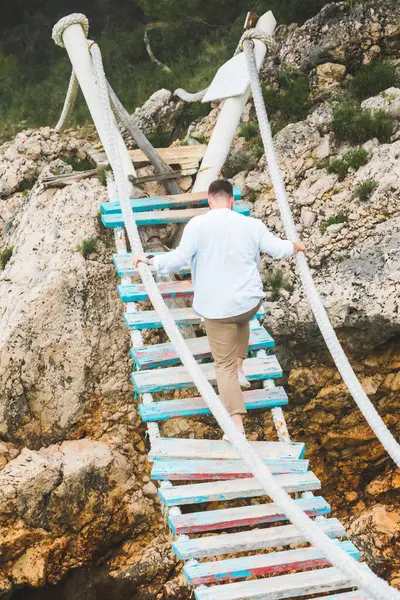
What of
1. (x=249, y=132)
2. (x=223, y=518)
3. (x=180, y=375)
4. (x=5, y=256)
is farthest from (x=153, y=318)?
(x=249, y=132)

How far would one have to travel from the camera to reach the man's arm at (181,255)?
19.7 ft

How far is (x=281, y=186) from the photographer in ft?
24.0

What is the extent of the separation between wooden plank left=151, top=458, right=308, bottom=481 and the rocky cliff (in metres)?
1.74

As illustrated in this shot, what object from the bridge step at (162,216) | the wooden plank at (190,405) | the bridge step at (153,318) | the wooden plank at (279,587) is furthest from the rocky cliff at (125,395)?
the wooden plank at (279,587)

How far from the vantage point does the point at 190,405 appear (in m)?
6.55

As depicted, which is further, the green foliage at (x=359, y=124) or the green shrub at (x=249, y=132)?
the green shrub at (x=249, y=132)

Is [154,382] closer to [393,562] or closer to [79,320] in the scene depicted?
[79,320]

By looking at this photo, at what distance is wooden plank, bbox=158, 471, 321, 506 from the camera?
589 cm

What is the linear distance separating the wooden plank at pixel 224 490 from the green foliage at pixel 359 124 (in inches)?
154

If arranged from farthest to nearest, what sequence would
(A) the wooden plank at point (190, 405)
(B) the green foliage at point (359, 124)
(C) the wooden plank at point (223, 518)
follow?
(B) the green foliage at point (359, 124), (A) the wooden plank at point (190, 405), (C) the wooden plank at point (223, 518)

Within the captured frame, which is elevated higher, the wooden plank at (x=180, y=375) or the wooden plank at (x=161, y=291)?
the wooden plank at (x=161, y=291)

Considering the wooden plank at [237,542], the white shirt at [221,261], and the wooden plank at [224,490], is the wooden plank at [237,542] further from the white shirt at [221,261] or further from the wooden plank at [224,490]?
the white shirt at [221,261]

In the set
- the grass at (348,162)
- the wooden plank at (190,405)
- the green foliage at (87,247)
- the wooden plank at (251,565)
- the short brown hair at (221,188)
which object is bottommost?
the wooden plank at (251,565)

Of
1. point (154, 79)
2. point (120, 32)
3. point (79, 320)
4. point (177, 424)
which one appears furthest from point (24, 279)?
point (120, 32)
